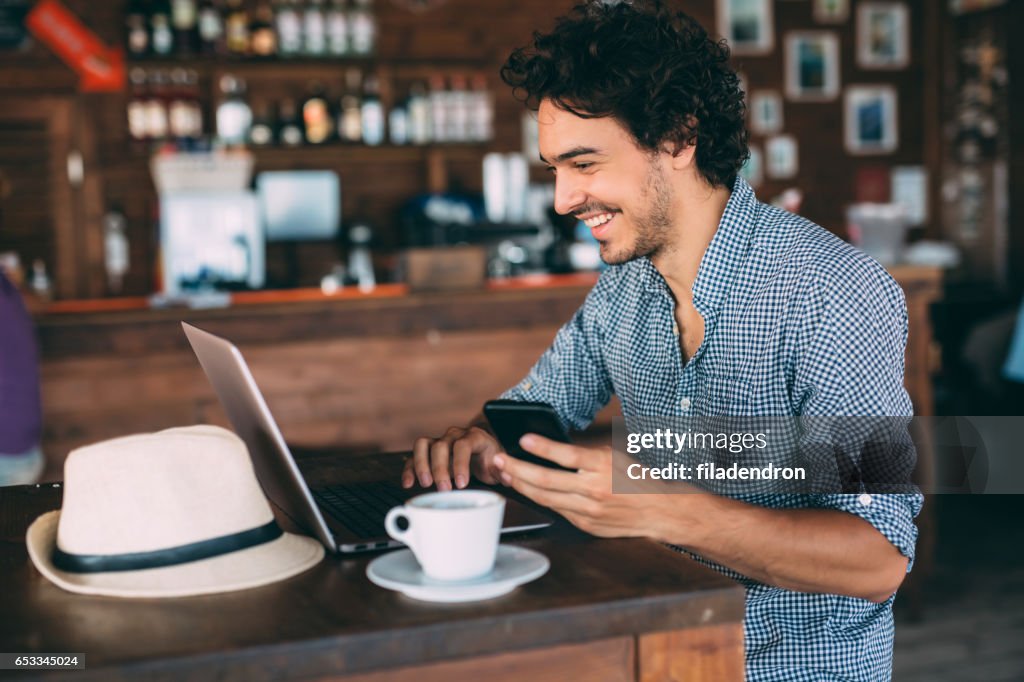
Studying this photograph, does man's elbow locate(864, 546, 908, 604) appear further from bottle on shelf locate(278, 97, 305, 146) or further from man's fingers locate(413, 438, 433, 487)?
bottle on shelf locate(278, 97, 305, 146)

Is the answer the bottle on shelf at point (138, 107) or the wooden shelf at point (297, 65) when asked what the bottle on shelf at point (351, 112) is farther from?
the bottle on shelf at point (138, 107)

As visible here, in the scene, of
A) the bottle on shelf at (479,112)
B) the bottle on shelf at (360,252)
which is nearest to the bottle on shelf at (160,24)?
the bottle on shelf at (360,252)

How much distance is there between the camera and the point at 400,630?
895mm

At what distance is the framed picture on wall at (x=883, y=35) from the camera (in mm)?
6758

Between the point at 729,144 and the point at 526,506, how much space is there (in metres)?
0.76

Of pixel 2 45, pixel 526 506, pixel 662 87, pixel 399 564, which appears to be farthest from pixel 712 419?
pixel 2 45

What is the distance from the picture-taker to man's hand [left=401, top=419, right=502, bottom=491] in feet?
4.73

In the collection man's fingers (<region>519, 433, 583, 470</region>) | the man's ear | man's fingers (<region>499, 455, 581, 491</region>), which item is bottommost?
man's fingers (<region>499, 455, 581, 491</region>)

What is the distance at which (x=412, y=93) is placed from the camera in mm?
5840

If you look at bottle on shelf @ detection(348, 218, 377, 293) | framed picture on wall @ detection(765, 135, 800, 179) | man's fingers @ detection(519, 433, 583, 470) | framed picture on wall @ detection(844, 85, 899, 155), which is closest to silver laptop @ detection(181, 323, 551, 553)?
man's fingers @ detection(519, 433, 583, 470)

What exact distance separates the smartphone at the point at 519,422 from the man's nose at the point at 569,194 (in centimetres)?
32

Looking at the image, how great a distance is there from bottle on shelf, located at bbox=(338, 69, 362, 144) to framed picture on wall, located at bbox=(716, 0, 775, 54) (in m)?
2.30

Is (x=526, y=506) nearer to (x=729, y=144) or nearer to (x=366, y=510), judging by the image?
(x=366, y=510)

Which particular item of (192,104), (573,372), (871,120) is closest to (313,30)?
(192,104)
